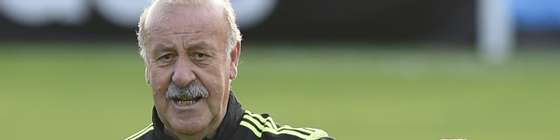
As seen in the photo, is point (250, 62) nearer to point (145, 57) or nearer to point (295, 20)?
point (295, 20)

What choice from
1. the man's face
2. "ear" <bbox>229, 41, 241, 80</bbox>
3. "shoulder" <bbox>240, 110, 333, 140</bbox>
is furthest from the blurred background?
the man's face

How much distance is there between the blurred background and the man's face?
275 inches

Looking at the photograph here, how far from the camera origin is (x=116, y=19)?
63.8 ft

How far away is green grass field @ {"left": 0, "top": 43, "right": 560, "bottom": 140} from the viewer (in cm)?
1312

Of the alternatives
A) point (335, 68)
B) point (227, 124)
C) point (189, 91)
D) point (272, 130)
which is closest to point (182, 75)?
point (189, 91)

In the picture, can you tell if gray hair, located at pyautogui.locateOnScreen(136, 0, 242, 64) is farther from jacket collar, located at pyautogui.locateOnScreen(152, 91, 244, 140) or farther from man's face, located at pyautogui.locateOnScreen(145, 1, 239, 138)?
jacket collar, located at pyautogui.locateOnScreen(152, 91, 244, 140)

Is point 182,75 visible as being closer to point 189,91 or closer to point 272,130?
point 189,91

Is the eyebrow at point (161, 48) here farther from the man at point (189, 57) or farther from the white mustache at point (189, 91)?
the white mustache at point (189, 91)

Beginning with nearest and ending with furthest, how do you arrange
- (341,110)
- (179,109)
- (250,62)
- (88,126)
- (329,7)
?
(179,109) → (88,126) → (341,110) → (250,62) → (329,7)

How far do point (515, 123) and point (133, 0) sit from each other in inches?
261

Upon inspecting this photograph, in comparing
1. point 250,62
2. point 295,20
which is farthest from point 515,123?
point 295,20

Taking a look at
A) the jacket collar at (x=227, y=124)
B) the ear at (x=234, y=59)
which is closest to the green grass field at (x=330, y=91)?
the jacket collar at (x=227, y=124)

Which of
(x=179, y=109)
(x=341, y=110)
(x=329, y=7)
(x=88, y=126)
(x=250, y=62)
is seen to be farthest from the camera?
(x=329, y=7)

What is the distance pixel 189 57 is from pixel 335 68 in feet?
40.2
